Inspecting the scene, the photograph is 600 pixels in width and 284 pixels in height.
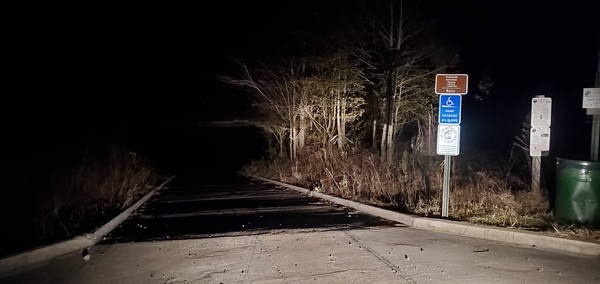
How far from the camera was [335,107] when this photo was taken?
792 inches

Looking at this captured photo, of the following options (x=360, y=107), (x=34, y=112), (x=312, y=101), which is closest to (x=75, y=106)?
(x=34, y=112)

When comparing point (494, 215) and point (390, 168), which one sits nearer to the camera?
point (494, 215)

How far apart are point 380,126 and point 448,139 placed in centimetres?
1240

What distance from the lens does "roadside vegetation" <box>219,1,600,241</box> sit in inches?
400

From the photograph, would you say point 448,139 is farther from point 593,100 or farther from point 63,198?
point 63,198

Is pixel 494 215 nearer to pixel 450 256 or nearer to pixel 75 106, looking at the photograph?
pixel 450 256

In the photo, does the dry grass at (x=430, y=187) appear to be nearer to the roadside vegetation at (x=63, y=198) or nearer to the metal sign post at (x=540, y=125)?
the metal sign post at (x=540, y=125)

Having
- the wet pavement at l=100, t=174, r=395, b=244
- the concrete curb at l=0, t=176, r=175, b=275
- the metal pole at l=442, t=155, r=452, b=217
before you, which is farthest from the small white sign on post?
the concrete curb at l=0, t=176, r=175, b=275

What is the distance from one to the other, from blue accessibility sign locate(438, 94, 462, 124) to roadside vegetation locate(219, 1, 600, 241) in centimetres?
171

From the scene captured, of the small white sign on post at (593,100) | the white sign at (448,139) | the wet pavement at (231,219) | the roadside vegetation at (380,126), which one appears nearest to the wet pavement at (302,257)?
the wet pavement at (231,219)

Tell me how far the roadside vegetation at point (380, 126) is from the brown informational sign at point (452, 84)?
5.75 feet

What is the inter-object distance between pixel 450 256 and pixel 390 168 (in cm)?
715

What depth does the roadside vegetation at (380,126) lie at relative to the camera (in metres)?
10.1

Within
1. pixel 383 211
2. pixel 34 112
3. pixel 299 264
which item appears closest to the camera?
pixel 299 264
